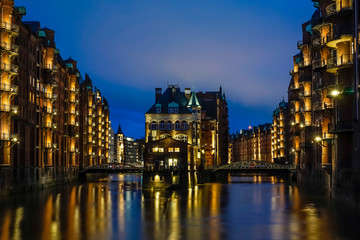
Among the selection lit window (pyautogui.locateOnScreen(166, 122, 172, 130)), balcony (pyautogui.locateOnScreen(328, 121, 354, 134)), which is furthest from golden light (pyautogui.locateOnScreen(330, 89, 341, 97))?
lit window (pyautogui.locateOnScreen(166, 122, 172, 130))

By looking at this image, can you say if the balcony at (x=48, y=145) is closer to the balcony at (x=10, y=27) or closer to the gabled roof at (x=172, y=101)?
the balcony at (x=10, y=27)

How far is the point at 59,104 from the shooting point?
413ft

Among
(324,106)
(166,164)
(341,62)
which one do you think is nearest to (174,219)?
(341,62)

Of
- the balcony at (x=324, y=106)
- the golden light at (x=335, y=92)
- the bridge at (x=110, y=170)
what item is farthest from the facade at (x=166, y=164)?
the golden light at (x=335, y=92)

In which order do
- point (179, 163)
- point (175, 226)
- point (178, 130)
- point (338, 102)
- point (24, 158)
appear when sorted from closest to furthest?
point (175, 226) → point (338, 102) → point (24, 158) → point (179, 163) → point (178, 130)

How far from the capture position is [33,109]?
98938 millimetres

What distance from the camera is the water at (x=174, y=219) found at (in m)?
44.7

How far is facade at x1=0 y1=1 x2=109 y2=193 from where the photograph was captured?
7812 centimetres

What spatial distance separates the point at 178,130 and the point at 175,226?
322ft

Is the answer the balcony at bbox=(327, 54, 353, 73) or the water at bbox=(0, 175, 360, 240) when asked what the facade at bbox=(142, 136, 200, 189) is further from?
the balcony at bbox=(327, 54, 353, 73)

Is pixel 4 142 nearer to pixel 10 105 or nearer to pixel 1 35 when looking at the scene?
pixel 10 105

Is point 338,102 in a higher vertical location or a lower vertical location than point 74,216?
higher

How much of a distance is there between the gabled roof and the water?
71569 millimetres

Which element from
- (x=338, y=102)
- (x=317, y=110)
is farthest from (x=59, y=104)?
(x=338, y=102)
